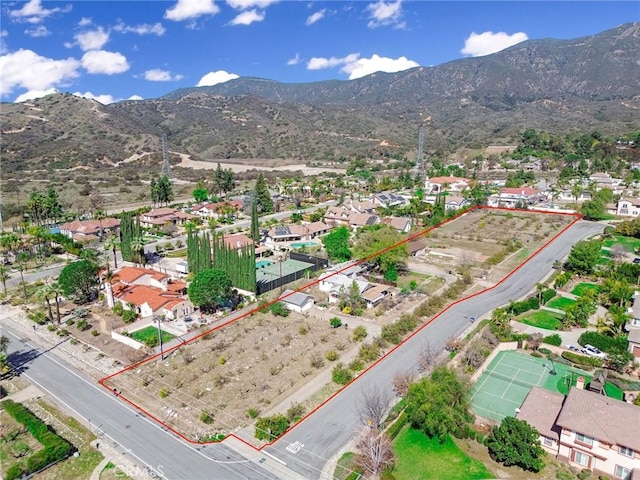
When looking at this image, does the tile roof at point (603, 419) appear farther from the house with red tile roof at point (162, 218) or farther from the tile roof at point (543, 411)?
the house with red tile roof at point (162, 218)

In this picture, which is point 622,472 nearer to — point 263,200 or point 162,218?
point 162,218

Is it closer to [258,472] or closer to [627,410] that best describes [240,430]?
[258,472]

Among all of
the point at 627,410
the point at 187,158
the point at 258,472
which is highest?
the point at 187,158

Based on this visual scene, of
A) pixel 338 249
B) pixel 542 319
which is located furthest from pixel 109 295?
pixel 542 319

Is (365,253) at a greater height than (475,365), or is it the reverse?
(365,253)

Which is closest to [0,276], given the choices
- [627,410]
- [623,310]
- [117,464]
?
[117,464]

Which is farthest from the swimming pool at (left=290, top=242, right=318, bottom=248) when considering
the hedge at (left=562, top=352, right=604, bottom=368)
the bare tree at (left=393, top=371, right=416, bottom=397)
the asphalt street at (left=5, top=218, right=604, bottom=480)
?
the hedge at (left=562, top=352, right=604, bottom=368)

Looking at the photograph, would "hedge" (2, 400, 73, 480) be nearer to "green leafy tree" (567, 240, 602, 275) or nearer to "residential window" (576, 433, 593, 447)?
"residential window" (576, 433, 593, 447)
